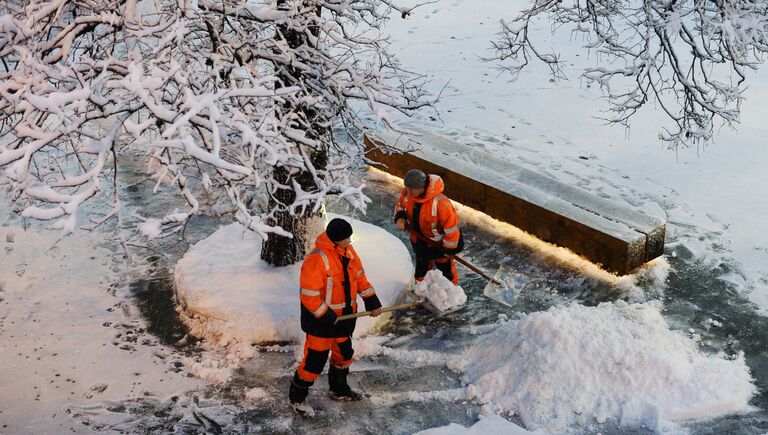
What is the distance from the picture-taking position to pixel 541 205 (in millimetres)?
9453

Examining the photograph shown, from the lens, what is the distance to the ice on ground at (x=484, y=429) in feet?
20.8

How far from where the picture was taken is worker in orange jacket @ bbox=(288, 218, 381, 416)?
6387mm

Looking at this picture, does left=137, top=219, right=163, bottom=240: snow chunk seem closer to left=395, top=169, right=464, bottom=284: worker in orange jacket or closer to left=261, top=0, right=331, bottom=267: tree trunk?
left=261, top=0, right=331, bottom=267: tree trunk

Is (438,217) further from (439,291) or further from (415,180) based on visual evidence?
(439,291)

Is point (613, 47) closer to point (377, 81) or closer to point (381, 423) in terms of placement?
point (377, 81)

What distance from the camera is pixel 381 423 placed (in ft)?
21.9

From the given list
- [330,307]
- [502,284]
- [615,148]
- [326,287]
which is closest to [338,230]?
[326,287]

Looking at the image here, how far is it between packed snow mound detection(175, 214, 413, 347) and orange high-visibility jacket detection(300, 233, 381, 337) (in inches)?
46.5

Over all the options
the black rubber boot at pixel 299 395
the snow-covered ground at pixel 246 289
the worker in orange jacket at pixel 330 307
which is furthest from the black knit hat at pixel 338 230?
the black rubber boot at pixel 299 395

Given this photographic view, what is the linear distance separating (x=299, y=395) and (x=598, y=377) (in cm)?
256

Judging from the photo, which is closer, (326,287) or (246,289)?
(326,287)

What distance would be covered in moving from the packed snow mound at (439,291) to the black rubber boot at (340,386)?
4.97 feet

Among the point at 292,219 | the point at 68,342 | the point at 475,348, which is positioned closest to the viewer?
the point at 475,348

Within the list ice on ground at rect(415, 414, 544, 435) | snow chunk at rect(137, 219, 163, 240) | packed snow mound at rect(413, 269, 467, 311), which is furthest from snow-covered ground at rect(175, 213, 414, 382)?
snow chunk at rect(137, 219, 163, 240)
